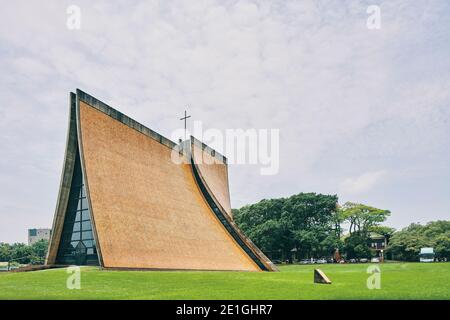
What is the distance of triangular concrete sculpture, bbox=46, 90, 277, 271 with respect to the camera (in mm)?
17516

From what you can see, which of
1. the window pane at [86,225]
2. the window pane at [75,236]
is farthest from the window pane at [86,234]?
the window pane at [75,236]

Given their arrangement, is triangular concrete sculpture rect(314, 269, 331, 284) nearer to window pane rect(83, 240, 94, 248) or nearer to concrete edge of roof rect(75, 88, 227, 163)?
window pane rect(83, 240, 94, 248)

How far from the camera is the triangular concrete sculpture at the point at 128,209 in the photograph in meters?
17.5

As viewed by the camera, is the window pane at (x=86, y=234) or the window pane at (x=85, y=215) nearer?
the window pane at (x=86, y=234)

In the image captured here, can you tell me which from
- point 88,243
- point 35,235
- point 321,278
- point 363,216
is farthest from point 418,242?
point 35,235

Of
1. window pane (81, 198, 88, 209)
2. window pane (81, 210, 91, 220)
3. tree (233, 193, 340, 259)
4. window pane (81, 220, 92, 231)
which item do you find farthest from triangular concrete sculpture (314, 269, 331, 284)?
tree (233, 193, 340, 259)

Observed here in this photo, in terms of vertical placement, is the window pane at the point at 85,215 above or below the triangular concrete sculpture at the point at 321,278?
above

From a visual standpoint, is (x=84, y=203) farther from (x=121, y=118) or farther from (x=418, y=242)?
(x=418, y=242)

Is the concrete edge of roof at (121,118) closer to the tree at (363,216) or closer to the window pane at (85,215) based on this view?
the window pane at (85,215)

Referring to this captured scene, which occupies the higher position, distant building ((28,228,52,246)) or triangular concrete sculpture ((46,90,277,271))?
triangular concrete sculpture ((46,90,277,271))

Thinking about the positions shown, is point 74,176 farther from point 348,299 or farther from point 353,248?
point 353,248
